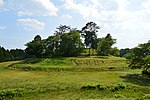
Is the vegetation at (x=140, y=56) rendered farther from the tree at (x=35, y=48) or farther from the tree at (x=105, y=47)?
the tree at (x=35, y=48)

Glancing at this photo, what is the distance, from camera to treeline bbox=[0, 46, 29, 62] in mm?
86125

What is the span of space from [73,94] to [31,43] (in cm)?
6284

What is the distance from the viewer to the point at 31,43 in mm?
89875

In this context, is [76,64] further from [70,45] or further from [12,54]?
[12,54]

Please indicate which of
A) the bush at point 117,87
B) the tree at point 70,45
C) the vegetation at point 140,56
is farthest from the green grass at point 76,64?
the bush at point 117,87

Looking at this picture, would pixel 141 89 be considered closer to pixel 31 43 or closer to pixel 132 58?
pixel 132 58

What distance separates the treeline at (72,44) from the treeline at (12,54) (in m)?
5.14

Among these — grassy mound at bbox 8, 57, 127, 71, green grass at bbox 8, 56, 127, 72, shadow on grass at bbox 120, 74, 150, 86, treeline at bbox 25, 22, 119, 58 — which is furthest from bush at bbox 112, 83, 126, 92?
treeline at bbox 25, 22, 119, 58

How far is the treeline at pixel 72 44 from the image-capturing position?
84.6m

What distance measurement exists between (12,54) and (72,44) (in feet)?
83.2

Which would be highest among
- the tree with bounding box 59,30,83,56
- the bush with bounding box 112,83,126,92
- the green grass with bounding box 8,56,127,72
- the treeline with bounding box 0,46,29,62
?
the tree with bounding box 59,30,83,56

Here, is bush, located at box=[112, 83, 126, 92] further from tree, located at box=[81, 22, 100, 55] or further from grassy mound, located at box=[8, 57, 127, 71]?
tree, located at box=[81, 22, 100, 55]

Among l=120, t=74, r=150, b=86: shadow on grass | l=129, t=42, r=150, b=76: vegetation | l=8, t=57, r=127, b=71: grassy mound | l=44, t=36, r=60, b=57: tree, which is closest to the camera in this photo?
l=120, t=74, r=150, b=86: shadow on grass

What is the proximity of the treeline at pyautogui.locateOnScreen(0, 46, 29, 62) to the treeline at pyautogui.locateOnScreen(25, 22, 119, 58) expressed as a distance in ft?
16.9
